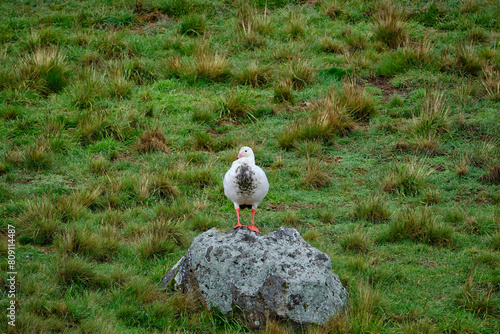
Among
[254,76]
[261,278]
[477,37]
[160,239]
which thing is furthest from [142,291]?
[477,37]

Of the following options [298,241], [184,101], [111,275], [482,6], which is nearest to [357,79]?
[184,101]

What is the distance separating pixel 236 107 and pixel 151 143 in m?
1.75

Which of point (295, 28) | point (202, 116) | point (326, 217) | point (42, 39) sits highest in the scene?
point (42, 39)

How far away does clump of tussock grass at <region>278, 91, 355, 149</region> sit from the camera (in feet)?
28.5

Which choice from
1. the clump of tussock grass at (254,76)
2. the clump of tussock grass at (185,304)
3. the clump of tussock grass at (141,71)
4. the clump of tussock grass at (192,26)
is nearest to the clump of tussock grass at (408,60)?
the clump of tussock grass at (254,76)

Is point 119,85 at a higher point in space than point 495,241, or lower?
higher

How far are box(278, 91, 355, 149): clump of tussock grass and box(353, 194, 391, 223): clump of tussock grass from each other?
2.01 meters

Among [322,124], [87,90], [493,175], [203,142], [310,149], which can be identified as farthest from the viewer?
[87,90]

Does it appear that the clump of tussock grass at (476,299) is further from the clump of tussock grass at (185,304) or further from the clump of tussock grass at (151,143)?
the clump of tussock grass at (151,143)

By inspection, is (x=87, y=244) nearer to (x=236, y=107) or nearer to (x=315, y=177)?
(x=315, y=177)

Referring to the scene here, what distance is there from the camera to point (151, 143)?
27.8ft

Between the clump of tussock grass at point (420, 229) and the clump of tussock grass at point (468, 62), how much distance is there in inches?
189

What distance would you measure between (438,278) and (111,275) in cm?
332

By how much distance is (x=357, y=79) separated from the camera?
10523 millimetres
